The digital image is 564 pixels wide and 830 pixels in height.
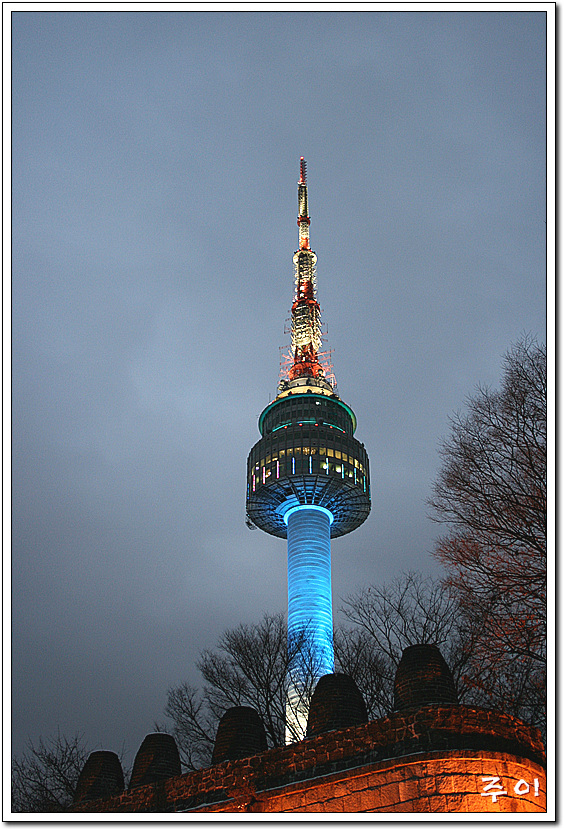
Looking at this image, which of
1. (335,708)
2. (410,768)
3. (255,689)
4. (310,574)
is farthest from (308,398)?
(410,768)

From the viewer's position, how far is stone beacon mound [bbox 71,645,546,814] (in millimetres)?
11375

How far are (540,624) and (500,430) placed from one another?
472 centimetres

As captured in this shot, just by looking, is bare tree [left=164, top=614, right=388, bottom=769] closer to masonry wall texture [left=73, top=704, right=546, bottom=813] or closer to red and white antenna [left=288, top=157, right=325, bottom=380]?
masonry wall texture [left=73, top=704, right=546, bottom=813]

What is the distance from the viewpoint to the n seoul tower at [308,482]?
69438 mm

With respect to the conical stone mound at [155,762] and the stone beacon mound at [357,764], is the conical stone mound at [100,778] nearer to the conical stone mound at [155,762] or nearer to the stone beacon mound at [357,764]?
the stone beacon mound at [357,764]

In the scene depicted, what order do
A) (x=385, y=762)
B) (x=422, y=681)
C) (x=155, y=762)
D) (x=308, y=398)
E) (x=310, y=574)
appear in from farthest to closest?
(x=308, y=398), (x=310, y=574), (x=155, y=762), (x=422, y=681), (x=385, y=762)

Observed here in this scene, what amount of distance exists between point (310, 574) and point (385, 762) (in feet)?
191

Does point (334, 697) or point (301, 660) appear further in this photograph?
point (301, 660)

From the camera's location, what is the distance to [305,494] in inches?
2881

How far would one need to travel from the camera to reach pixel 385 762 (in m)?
11.9

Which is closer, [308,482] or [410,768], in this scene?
[410,768]

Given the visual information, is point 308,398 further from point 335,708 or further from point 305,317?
point 335,708
